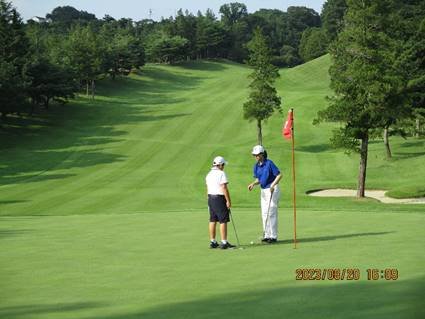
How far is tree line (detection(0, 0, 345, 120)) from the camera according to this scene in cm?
6619

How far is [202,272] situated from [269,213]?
389 cm

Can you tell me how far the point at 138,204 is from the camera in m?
32.8

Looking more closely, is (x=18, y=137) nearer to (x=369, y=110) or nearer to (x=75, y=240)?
(x=369, y=110)

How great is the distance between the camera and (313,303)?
8195 millimetres

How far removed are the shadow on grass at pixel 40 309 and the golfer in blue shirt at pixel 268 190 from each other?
6256 mm

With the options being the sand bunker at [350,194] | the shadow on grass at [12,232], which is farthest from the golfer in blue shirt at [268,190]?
the sand bunker at [350,194]

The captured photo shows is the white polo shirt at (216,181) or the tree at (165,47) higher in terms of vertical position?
the tree at (165,47)

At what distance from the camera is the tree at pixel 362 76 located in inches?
1271

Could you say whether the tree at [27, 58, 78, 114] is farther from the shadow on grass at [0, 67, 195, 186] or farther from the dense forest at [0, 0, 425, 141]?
the shadow on grass at [0, 67, 195, 186]

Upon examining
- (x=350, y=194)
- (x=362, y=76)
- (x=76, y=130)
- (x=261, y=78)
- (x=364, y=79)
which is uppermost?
(x=261, y=78)

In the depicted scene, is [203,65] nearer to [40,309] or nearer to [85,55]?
[85,55]

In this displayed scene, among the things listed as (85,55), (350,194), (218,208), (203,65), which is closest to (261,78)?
(350,194)

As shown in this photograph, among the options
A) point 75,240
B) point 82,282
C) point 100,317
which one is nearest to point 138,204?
point 75,240
